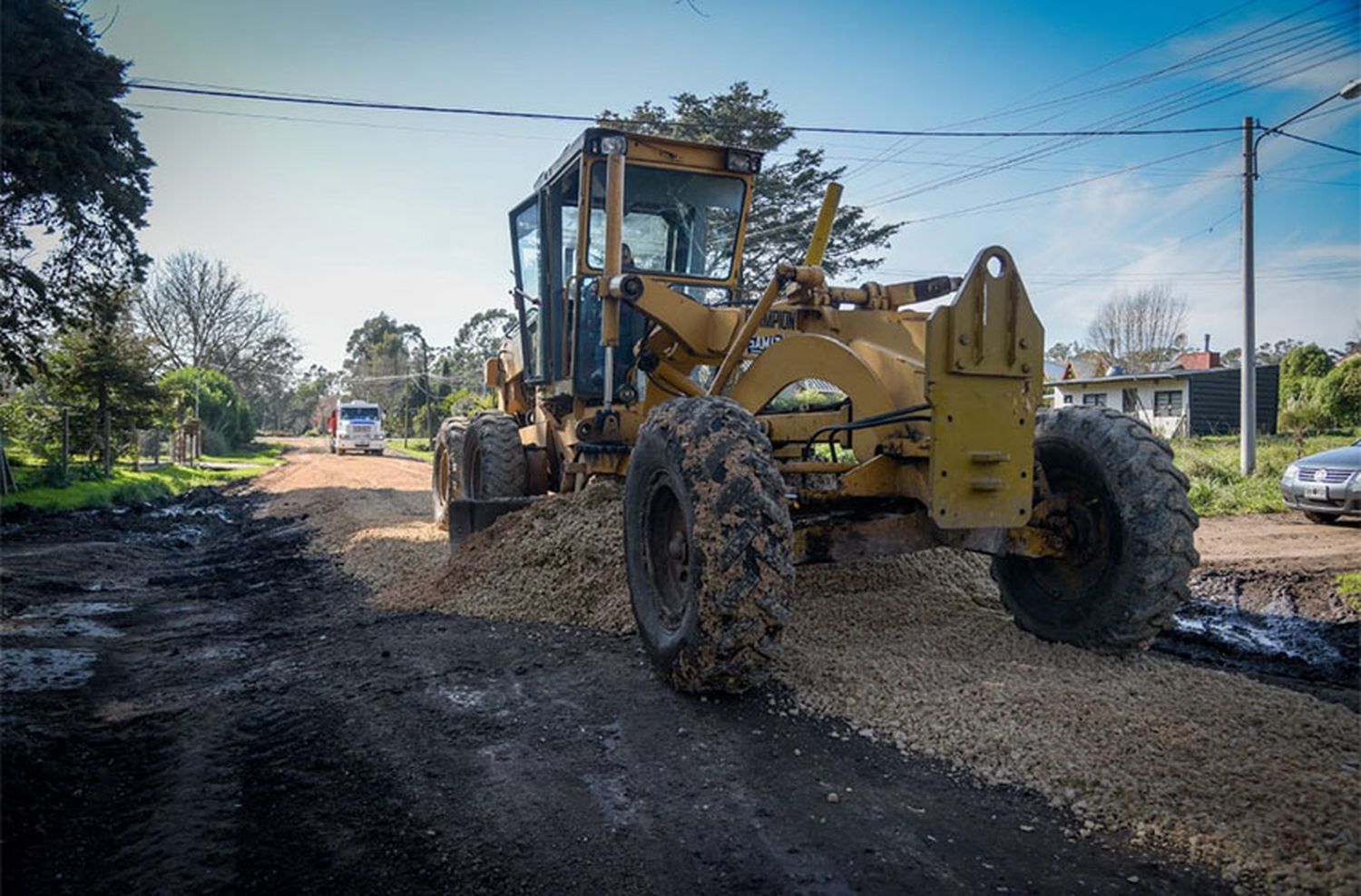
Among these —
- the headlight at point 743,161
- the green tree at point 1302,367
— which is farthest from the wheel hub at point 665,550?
the green tree at point 1302,367

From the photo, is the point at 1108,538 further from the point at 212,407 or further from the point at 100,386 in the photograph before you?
the point at 212,407

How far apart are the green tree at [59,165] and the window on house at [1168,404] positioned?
3348 centimetres

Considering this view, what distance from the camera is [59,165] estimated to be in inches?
479

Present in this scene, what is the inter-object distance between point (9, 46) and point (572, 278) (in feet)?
31.0

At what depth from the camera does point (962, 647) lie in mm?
4723

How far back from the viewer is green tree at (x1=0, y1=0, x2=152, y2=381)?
11.5 meters

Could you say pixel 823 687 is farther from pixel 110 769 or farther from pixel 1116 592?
pixel 110 769

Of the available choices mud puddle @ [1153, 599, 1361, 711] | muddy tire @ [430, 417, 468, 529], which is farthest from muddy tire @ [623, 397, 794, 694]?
muddy tire @ [430, 417, 468, 529]

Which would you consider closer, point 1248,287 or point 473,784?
point 473,784

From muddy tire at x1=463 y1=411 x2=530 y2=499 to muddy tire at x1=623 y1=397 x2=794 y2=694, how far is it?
4150mm

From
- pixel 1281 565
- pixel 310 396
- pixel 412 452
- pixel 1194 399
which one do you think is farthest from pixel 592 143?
pixel 310 396

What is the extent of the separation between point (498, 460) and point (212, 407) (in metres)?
38.7

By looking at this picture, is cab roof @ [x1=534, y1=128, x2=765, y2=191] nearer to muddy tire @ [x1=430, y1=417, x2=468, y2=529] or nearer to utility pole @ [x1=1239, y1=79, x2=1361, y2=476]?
muddy tire @ [x1=430, y1=417, x2=468, y2=529]

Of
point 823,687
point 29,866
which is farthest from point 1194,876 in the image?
point 29,866
